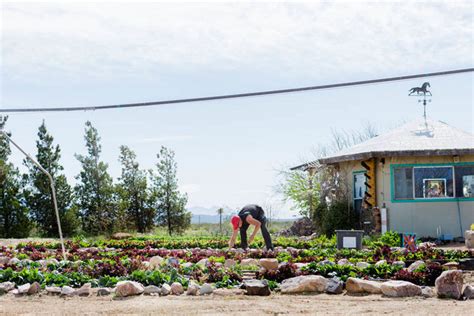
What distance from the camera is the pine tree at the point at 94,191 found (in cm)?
2350

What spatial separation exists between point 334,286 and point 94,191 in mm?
16783

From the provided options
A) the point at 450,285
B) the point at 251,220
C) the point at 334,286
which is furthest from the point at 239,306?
the point at 251,220

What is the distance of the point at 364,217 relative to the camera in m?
18.7

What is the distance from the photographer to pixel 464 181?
18.0 meters

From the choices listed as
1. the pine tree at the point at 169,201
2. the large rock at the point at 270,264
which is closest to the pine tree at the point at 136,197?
the pine tree at the point at 169,201

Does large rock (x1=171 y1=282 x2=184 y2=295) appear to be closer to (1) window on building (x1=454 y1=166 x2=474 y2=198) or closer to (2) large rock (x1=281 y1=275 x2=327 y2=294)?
(2) large rock (x1=281 y1=275 x2=327 y2=294)

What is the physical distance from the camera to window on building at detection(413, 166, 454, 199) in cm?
1798

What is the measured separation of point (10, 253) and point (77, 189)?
10021mm

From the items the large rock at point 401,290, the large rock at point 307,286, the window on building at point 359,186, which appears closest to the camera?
the large rock at point 401,290

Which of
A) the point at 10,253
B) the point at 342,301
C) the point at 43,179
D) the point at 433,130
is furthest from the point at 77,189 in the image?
the point at 342,301

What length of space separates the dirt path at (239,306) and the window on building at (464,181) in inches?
433

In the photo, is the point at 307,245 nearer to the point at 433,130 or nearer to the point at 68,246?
the point at 68,246

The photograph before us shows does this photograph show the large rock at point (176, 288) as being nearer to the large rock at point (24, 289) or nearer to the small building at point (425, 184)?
the large rock at point (24, 289)

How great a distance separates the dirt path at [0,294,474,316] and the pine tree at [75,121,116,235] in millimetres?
15541
